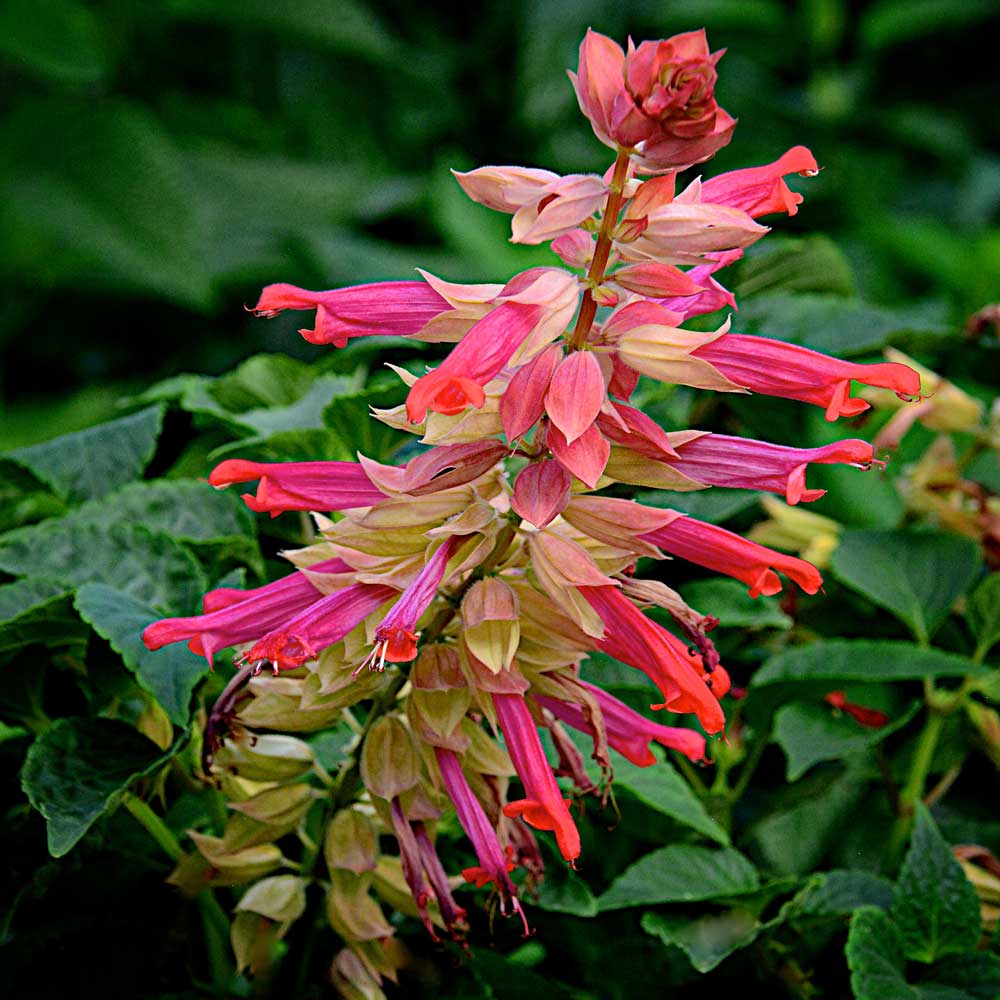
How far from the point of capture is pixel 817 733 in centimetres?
59

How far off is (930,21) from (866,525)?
4.80 feet

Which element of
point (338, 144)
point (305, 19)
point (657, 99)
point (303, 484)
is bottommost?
point (338, 144)

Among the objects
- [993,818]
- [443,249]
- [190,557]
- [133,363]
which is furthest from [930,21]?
[190,557]

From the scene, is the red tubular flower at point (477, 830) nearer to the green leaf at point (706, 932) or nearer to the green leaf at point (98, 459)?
the green leaf at point (706, 932)

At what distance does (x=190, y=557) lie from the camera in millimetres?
521

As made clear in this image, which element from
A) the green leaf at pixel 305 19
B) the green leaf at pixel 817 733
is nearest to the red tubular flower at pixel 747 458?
the green leaf at pixel 817 733

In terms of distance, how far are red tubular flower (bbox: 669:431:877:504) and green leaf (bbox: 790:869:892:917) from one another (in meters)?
0.21

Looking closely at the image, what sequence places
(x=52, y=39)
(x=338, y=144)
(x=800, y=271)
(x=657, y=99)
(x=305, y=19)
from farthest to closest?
(x=338, y=144) < (x=305, y=19) < (x=52, y=39) < (x=800, y=271) < (x=657, y=99)

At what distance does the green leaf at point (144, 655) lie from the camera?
17.0 inches

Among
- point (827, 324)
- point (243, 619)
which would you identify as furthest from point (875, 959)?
point (827, 324)

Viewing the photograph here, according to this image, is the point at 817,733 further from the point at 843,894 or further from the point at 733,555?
the point at 733,555

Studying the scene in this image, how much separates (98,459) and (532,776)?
35 centimetres

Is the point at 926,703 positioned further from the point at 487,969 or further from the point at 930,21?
the point at 930,21

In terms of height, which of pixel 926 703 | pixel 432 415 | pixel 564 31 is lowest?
pixel 564 31
